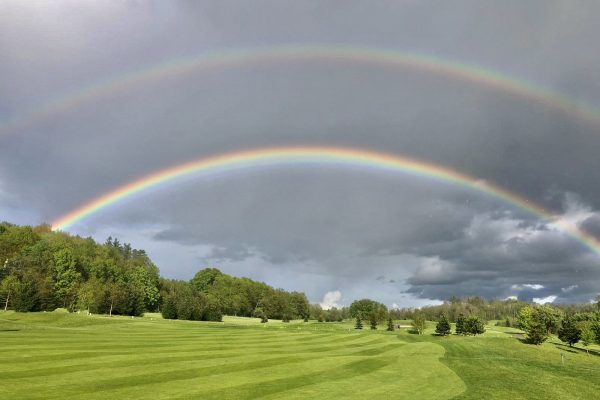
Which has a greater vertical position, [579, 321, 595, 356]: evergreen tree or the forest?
the forest

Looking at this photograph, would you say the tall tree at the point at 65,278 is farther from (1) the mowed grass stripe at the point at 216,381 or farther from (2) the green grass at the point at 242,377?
(1) the mowed grass stripe at the point at 216,381

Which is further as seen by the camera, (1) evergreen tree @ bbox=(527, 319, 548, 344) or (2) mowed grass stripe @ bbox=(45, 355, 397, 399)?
(1) evergreen tree @ bbox=(527, 319, 548, 344)

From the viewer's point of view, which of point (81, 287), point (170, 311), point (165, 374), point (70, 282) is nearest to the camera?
point (165, 374)

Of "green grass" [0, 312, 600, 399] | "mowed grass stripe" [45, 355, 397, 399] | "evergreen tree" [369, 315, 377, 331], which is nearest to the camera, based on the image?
"mowed grass stripe" [45, 355, 397, 399]

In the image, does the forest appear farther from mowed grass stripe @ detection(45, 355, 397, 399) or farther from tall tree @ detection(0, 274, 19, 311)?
mowed grass stripe @ detection(45, 355, 397, 399)

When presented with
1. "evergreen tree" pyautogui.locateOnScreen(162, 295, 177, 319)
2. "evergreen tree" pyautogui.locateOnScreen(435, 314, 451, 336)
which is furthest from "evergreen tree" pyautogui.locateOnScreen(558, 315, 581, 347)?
"evergreen tree" pyautogui.locateOnScreen(162, 295, 177, 319)

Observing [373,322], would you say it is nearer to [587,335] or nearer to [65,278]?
[587,335]

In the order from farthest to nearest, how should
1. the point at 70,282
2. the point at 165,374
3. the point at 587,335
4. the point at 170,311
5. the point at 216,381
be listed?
the point at 170,311
the point at 70,282
the point at 587,335
the point at 165,374
the point at 216,381

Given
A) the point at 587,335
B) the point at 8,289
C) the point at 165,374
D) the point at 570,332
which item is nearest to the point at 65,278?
the point at 8,289

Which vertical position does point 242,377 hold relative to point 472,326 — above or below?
below

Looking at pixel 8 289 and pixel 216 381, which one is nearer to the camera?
pixel 216 381

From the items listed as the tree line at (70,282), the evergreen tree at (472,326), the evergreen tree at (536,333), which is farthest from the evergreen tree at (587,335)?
the tree line at (70,282)

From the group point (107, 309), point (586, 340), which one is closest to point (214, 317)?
point (107, 309)

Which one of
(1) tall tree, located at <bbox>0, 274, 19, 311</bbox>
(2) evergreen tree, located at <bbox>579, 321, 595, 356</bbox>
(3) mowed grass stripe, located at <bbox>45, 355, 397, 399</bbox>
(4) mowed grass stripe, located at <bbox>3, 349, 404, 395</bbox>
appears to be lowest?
(3) mowed grass stripe, located at <bbox>45, 355, 397, 399</bbox>
